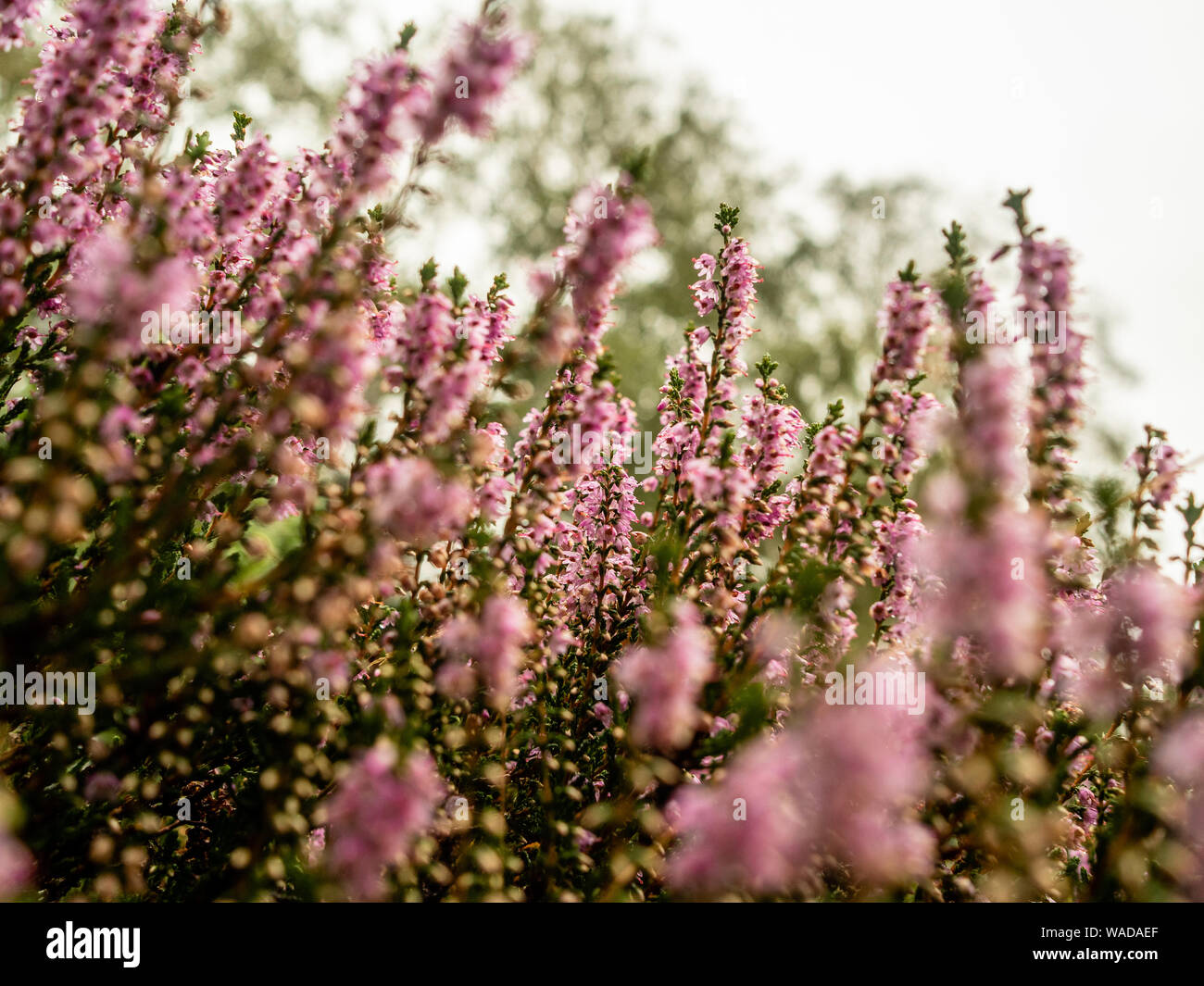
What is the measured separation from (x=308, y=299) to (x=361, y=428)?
455 millimetres

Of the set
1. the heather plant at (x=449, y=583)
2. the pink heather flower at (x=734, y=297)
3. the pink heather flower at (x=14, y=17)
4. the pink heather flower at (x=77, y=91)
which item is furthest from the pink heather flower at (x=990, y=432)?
the pink heather flower at (x=14, y=17)

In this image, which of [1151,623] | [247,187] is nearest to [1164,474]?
[1151,623]

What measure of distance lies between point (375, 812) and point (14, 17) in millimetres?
3411

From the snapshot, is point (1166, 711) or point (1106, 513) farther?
point (1106, 513)

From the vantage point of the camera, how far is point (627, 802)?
2635 millimetres

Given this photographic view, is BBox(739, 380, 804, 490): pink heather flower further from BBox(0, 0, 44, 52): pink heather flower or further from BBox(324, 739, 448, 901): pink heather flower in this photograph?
BBox(0, 0, 44, 52): pink heather flower

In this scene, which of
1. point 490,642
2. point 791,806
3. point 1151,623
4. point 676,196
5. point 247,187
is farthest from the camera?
point 676,196

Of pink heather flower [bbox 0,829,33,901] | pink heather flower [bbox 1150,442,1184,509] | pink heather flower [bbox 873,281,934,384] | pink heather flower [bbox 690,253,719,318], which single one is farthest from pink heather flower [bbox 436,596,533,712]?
pink heather flower [bbox 1150,442,1184,509]

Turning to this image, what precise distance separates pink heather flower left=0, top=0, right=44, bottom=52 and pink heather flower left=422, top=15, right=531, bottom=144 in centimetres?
182

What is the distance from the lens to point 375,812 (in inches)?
72.4

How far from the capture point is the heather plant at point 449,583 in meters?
2.12

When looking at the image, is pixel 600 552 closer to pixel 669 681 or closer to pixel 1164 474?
pixel 669 681

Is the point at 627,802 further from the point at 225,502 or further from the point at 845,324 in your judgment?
the point at 845,324
